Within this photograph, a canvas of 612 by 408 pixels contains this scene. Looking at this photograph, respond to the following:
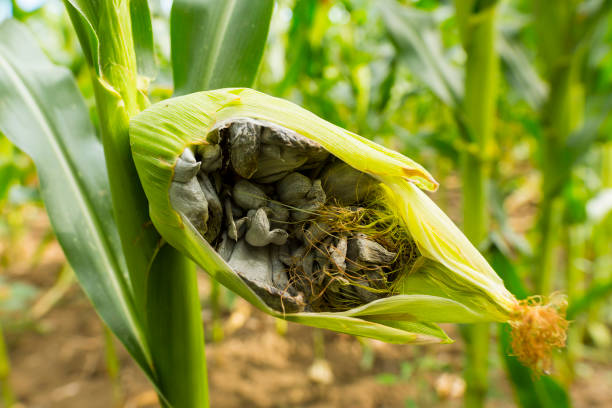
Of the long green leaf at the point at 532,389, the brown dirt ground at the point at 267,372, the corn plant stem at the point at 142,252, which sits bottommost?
the brown dirt ground at the point at 267,372

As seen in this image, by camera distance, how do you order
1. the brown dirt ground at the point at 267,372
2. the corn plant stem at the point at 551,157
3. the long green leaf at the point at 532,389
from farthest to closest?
the brown dirt ground at the point at 267,372 → the corn plant stem at the point at 551,157 → the long green leaf at the point at 532,389

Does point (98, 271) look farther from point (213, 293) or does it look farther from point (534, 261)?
point (534, 261)

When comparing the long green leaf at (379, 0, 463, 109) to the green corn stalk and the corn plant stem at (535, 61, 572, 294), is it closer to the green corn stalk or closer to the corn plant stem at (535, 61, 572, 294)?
the corn plant stem at (535, 61, 572, 294)

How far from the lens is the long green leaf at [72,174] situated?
0.50 metres

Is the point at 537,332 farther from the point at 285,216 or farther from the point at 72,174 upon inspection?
the point at 72,174

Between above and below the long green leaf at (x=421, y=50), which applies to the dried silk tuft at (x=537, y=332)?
below

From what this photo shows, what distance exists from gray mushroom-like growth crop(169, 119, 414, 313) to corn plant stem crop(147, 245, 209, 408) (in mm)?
101

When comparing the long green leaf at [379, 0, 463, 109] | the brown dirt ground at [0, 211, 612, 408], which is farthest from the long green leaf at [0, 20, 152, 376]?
the brown dirt ground at [0, 211, 612, 408]

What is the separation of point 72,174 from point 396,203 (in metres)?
0.42

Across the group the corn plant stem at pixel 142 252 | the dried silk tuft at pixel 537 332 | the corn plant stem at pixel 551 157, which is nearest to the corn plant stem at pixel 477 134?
the corn plant stem at pixel 551 157

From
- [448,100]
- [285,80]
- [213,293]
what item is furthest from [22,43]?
[213,293]

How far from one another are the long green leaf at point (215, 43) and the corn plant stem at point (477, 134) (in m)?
0.51

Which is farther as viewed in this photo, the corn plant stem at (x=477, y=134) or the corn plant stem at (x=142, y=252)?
the corn plant stem at (x=477, y=134)

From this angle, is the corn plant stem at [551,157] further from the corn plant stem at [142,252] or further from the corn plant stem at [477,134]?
the corn plant stem at [142,252]
